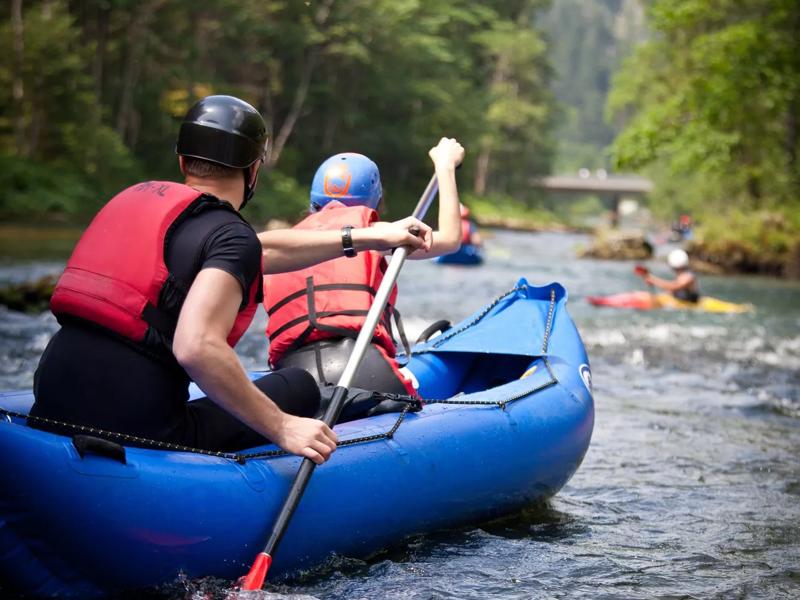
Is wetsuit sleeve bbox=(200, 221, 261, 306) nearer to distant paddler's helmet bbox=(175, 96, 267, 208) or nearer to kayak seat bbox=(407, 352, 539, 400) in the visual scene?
distant paddler's helmet bbox=(175, 96, 267, 208)

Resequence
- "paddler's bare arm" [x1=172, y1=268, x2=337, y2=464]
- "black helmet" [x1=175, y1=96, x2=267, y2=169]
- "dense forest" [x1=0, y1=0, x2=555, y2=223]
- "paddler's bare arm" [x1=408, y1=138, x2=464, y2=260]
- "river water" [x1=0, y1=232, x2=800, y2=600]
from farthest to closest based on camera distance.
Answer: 1. "dense forest" [x1=0, y1=0, x2=555, y2=223]
2. "paddler's bare arm" [x1=408, y1=138, x2=464, y2=260]
3. "river water" [x1=0, y1=232, x2=800, y2=600]
4. "black helmet" [x1=175, y1=96, x2=267, y2=169]
5. "paddler's bare arm" [x1=172, y1=268, x2=337, y2=464]

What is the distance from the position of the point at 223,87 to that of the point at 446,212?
2550 cm

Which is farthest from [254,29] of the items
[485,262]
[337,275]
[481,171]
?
[337,275]

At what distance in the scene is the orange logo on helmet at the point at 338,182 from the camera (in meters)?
3.87

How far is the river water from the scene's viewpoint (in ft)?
10.9

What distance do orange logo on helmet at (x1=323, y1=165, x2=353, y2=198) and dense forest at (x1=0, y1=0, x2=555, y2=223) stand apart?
17.9m

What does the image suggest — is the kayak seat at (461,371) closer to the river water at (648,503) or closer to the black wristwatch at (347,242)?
the river water at (648,503)

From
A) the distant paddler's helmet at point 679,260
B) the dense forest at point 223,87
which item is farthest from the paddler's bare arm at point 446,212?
the dense forest at point 223,87

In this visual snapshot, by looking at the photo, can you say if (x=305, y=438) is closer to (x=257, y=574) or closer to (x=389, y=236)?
(x=257, y=574)

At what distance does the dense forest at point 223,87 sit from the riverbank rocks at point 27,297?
11.6 meters

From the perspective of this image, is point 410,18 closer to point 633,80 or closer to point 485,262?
point 633,80

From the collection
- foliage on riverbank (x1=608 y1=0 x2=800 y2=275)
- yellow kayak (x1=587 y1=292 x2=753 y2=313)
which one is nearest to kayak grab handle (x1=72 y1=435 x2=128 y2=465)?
yellow kayak (x1=587 y1=292 x2=753 y2=313)

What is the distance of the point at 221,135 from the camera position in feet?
8.84

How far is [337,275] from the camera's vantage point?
3697 mm
